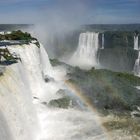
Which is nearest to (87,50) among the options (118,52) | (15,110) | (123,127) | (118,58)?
(118,52)

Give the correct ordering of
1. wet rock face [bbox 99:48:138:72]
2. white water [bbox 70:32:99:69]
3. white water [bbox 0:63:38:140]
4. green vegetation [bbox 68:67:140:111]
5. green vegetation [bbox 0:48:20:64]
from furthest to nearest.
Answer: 1. white water [bbox 70:32:99:69]
2. wet rock face [bbox 99:48:138:72]
3. green vegetation [bbox 68:67:140:111]
4. green vegetation [bbox 0:48:20:64]
5. white water [bbox 0:63:38:140]

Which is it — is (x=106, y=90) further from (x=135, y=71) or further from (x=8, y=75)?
(x=135, y=71)

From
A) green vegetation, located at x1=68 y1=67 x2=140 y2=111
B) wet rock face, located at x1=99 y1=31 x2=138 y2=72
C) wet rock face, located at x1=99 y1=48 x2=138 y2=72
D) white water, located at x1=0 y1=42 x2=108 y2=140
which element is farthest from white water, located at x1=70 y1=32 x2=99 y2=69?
white water, located at x1=0 y1=42 x2=108 y2=140

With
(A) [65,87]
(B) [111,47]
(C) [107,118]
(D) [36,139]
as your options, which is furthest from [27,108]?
(B) [111,47]

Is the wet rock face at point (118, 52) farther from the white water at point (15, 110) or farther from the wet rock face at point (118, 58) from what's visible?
the white water at point (15, 110)

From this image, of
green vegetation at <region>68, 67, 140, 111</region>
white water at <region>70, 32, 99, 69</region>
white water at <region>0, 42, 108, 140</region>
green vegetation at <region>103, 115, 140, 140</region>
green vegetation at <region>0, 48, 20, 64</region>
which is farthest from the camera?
white water at <region>70, 32, 99, 69</region>

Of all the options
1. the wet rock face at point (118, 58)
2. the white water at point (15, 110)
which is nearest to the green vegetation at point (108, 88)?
the white water at point (15, 110)

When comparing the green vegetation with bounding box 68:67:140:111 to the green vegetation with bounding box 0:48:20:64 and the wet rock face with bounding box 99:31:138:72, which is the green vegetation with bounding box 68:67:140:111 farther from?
the wet rock face with bounding box 99:31:138:72
